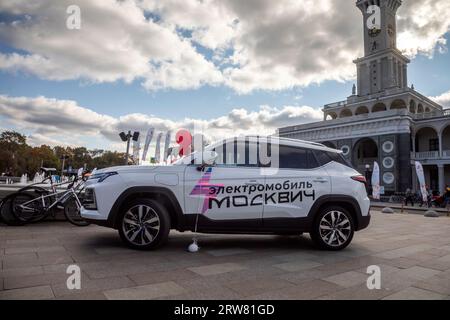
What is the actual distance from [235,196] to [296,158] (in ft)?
4.58

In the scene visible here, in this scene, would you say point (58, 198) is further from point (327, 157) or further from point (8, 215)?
point (327, 157)

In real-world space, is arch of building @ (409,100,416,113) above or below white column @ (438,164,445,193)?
above

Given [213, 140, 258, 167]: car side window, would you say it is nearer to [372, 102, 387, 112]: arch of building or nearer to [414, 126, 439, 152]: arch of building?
[414, 126, 439, 152]: arch of building

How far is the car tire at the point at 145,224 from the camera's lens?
5176 mm

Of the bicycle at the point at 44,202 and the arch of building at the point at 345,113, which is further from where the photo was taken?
the arch of building at the point at 345,113

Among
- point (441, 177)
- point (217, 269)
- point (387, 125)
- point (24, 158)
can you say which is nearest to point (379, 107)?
point (387, 125)

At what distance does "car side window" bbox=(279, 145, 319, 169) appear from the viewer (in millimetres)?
5856

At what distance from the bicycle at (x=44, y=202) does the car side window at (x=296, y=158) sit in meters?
4.93

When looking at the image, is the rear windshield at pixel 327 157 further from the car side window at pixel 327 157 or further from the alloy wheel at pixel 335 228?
the alloy wheel at pixel 335 228

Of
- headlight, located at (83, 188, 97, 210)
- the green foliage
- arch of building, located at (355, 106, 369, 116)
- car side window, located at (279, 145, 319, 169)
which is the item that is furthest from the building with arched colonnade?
the green foliage

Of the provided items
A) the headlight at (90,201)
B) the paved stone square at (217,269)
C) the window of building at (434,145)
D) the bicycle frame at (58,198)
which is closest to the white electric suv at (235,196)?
the headlight at (90,201)

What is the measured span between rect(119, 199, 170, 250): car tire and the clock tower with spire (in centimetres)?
5995
